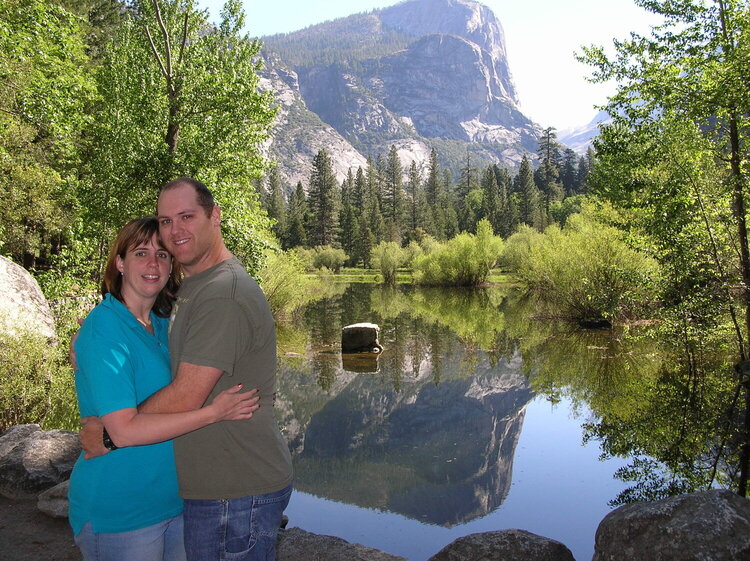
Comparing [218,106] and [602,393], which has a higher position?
[218,106]

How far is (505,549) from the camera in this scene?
452cm

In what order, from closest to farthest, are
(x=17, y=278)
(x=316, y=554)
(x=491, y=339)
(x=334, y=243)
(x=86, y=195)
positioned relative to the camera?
(x=316, y=554) → (x=17, y=278) → (x=86, y=195) → (x=491, y=339) → (x=334, y=243)

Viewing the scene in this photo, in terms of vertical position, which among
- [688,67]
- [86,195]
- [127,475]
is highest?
[688,67]

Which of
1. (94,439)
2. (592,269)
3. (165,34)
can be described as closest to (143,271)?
(94,439)

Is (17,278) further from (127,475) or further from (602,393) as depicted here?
(602,393)

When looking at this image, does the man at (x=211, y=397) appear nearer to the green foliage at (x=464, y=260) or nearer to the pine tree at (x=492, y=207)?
the green foliage at (x=464, y=260)

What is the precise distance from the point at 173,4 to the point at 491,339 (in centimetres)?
1508

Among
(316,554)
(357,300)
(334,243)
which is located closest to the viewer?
(316,554)

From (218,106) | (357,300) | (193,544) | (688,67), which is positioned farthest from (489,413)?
(357,300)

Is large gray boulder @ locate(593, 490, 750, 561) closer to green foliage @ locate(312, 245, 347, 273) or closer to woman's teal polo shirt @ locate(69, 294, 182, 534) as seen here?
woman's teal polo shirt @ locate(69, 294, 182, 534)

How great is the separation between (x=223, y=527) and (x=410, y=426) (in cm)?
1016

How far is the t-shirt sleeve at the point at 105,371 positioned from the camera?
6.47ft

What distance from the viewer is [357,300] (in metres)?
37.8

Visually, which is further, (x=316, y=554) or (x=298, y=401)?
(x=298, y=401)
